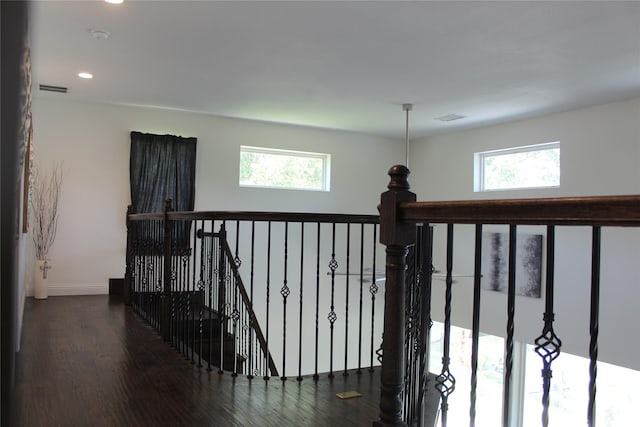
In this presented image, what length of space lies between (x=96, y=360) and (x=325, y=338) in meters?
4.88

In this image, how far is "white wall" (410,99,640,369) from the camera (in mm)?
5391

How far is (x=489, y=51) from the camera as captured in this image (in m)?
4.04

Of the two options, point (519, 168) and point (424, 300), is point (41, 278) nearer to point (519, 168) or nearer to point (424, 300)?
point (424, 300)

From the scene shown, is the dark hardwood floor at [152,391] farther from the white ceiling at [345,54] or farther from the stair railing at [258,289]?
the white ceiling at [345,54]

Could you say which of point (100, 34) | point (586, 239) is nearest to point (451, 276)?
point (100, 34)

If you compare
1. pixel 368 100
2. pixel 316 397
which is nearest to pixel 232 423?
pixel 316 397

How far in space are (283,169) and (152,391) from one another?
5086 mm

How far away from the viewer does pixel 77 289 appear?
6152 millimetres

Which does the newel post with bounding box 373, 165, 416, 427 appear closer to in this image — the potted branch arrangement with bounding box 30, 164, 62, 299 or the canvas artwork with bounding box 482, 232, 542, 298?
the canvas artwork with bounding box 482, 232, 542, 298

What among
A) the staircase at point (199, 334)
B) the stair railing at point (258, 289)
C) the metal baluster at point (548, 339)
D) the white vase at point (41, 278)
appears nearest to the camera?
the metal baluster at point (548, 339)

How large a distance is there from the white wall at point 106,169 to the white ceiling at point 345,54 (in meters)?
0.37

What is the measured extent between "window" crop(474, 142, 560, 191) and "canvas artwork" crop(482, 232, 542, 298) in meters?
0.74

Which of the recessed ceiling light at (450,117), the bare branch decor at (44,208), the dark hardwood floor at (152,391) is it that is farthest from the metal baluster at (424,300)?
the bare branch decor at (44,208)

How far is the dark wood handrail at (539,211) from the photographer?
970 millimetres
